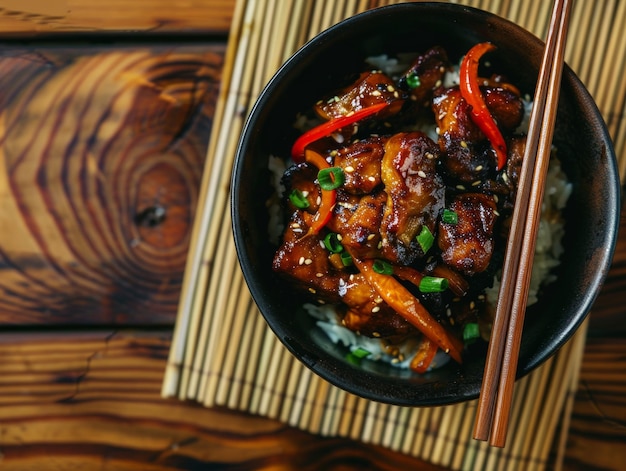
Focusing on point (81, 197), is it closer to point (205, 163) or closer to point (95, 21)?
point (205, 163)

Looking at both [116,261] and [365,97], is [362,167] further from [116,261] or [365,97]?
[116,261]

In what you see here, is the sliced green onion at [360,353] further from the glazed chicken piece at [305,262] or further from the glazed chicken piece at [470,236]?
the glazed chicken piece at [470,236]

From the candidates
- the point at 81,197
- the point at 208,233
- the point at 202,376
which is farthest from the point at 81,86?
the point at 202,376

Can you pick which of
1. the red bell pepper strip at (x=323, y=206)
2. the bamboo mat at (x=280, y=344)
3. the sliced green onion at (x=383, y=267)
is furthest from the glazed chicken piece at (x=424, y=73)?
the sliced green onion at (x=383, y=267)

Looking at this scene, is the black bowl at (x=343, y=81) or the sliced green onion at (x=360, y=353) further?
the sliced green onion at (x=360, y=353)

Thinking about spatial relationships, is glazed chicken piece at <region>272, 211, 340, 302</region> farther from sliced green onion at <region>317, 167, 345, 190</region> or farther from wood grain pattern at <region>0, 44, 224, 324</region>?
wood grain pattern at <region>0, 44, 224, 324</region>

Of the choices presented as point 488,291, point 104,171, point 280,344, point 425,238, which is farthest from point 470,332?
point 104,171
